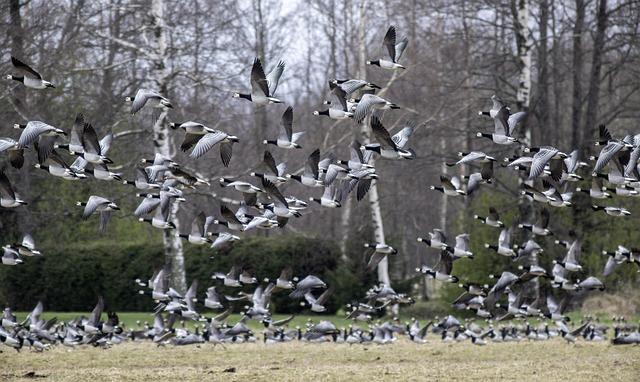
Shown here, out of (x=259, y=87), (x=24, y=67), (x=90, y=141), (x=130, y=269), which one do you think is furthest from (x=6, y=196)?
(x=130, y=269)

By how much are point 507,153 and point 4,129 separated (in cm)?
1062

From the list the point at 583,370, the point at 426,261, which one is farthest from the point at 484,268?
the point at 426,261

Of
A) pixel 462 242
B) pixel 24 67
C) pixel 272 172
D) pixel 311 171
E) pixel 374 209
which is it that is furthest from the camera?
pixel 374 209

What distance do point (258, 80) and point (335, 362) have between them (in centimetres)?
413

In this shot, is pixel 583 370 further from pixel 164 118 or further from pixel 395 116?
pixel 395 116

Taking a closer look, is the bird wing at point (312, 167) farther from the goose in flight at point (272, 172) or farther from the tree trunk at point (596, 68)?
the tree trunk at point (596, 68)

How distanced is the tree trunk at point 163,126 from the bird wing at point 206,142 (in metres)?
8.69

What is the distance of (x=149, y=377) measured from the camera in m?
11.5

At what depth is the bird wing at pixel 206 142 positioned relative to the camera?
37.3 ft

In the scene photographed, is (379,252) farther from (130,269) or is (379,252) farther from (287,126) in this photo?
(130,269)

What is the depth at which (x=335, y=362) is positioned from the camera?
13570mm

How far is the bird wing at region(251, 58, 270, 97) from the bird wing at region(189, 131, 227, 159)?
0.62m

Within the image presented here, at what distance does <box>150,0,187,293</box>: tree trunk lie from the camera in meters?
20.5

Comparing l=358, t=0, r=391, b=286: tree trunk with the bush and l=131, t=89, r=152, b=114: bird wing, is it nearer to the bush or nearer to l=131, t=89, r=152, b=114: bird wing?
the bush
